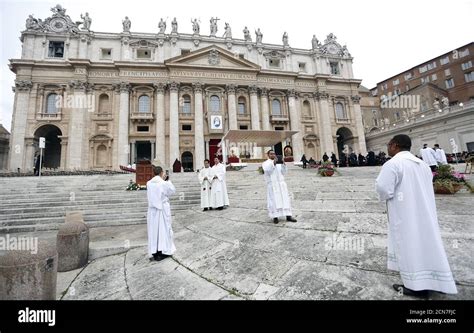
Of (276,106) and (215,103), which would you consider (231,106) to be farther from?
(276,106)

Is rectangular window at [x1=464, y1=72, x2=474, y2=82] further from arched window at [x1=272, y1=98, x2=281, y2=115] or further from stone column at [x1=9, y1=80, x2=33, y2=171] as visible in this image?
stone column at [x1=9, y1=80, x2=33, y2=171]

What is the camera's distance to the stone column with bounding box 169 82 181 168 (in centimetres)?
2586

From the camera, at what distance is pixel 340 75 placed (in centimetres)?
3478

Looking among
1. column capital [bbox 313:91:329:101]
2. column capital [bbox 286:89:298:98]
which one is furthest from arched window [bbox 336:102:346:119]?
column capital [bbox 286:89:298:98]

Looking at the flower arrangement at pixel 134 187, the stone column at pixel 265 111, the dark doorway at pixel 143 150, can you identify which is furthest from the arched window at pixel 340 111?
the flower arrangement at pixel 134 187

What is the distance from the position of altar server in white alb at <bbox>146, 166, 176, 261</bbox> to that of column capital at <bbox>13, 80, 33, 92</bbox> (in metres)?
31.0

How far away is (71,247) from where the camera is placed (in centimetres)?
405

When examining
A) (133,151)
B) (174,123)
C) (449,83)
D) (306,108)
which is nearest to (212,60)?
(174,123)

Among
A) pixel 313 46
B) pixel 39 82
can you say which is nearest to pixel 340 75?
pixel 313 46

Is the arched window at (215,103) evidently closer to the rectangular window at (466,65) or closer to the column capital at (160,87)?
the column capital at (160,87)

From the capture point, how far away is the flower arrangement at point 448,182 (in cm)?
647

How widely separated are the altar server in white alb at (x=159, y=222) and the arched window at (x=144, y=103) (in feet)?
84.8

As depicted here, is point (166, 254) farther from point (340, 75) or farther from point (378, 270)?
point (340, 75)

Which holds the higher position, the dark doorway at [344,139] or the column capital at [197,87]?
the column capital at [197,87]
